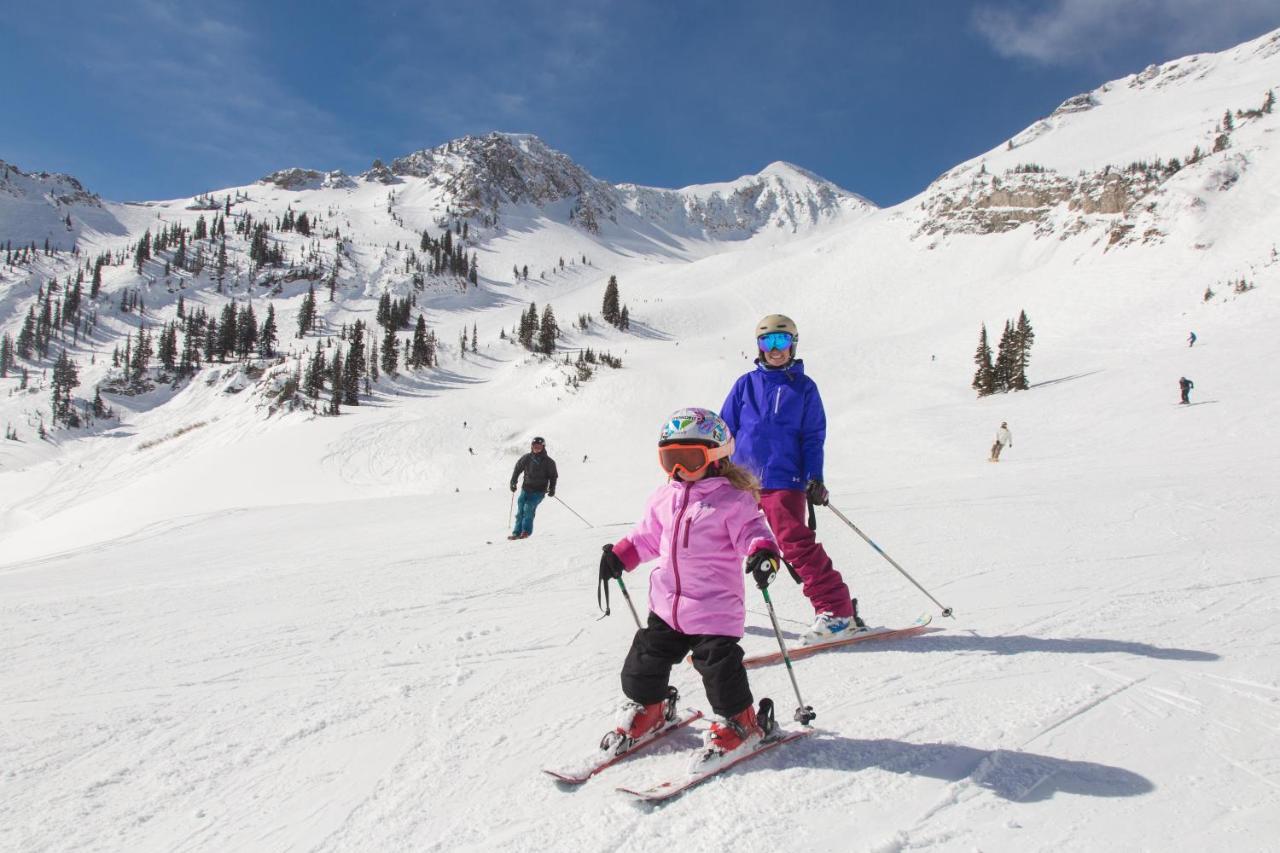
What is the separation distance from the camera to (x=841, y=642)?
14.6 feet

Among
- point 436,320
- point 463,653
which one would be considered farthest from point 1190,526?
point 436,320

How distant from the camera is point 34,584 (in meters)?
8.05

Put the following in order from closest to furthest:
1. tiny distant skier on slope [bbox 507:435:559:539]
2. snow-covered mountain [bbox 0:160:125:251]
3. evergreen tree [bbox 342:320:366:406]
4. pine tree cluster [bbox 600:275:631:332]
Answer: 1. tiny distant skier on slope [bbox 507:435:559:539]
2. evergreen tree [bbox 342:320:366:406]
3. pine tree cluster [bbox 600:275:631:332]
4. snow-covered mountain [bbox 0:160:125:251]

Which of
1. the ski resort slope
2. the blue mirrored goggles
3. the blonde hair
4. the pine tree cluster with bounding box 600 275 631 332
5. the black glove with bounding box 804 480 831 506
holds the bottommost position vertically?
the ski resort slope

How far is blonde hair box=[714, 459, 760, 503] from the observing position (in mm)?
3180

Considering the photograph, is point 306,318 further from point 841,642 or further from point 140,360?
point 841,642

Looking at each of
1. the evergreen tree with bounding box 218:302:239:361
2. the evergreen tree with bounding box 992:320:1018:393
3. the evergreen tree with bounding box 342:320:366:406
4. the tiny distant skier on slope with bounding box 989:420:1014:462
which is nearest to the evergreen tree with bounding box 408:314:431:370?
the evergreen tree with bounding box 342:320:366:406

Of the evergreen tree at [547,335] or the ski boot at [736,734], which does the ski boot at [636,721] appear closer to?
the ski boot at [736,734]

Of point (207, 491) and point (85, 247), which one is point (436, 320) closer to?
point (207, 491)

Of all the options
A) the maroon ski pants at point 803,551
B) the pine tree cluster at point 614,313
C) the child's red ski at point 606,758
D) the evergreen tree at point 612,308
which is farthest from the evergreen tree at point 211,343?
the child's red ski at point 606,758

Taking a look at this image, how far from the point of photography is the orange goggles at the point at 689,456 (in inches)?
124

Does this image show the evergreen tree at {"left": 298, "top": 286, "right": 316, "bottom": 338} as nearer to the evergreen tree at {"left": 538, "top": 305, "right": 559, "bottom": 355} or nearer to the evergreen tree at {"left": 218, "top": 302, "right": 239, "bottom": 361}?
the evergreen tree at {"left": 218, "top": 302, "right": 239, "bottom": 361}

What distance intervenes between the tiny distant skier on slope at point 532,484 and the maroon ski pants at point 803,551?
248 inches

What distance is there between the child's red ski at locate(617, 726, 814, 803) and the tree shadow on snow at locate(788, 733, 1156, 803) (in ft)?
0.25
